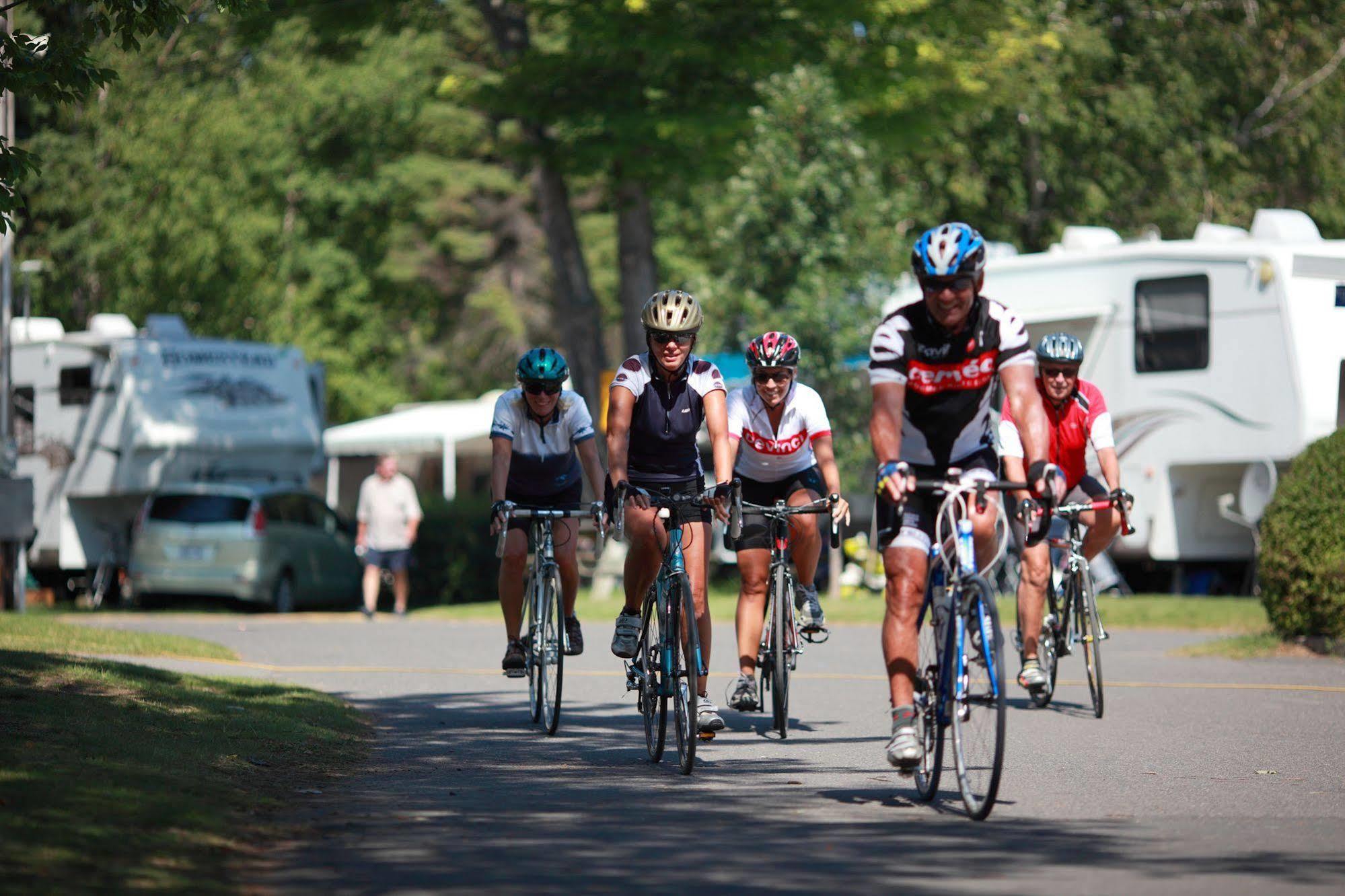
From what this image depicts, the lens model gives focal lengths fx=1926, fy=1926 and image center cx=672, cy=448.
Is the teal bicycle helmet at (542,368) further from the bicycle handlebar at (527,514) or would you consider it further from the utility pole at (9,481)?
the utility pole at (9,481)

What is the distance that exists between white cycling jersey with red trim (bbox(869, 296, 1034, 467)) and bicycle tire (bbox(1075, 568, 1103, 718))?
3.85m

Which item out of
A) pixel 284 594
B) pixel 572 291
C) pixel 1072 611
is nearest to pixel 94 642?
pixel 1072 611

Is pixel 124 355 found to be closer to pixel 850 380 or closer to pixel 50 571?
pixel 50 571

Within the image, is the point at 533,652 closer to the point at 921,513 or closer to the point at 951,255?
the point at 921,513

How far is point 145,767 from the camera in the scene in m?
8.01

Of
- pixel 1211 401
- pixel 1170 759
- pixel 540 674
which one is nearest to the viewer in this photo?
pixel 1170 759

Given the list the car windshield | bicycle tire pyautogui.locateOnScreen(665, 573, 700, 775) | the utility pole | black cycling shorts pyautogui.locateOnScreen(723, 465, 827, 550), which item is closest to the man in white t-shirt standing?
the car windshield

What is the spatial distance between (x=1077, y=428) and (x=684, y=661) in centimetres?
389

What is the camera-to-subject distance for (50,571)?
27859 millimetres

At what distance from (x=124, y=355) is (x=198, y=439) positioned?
1.52 meters

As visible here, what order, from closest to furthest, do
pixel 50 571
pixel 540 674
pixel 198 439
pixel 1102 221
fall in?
pixel 540 674 → pixel 198 439 → pixel 50 571 → pixel 1102 221

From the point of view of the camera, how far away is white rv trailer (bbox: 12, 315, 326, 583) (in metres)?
26.1

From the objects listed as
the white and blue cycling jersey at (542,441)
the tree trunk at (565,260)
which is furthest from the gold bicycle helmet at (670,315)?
the tree trunk at (565,260)

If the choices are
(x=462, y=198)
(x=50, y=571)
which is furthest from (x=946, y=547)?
(x=462, y=198)
